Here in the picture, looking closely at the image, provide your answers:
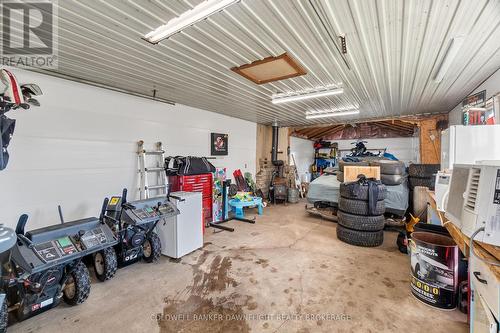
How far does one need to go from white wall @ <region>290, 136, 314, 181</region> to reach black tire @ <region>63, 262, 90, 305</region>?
7502 mm

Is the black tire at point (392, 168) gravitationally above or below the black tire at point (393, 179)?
above

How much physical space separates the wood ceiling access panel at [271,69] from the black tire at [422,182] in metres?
3.88

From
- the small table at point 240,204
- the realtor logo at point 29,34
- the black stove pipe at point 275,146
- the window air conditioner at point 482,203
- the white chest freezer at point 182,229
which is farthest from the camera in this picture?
the black stove pipe at point 275,146

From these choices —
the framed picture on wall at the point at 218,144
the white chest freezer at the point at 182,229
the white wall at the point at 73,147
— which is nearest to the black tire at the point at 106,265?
the white chest freezer at the point at 182,229

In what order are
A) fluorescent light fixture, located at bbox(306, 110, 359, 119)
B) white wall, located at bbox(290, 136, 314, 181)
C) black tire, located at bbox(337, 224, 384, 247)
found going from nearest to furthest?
black tire, located at bbox(337, 224, 384, 247), fluorescent light fixture, located at bbox(306, 110, 359, 119), white wall, located at bbox(290, 136, 314, 181)

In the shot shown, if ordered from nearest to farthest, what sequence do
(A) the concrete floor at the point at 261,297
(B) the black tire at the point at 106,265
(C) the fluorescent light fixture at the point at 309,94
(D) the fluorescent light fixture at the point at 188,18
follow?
(D) the fluorescent light fixture at the point at 188,18 < (A) the concrete floor at the point at 261,297 < (B) the black tire at the point at 106,265 < (C) the fluorescent light fixture at the point at 309,94

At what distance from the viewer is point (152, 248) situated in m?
3.09

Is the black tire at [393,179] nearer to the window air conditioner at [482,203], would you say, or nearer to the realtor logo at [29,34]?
the window air conditioner at [482,203]

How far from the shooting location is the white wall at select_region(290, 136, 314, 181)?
9.13m

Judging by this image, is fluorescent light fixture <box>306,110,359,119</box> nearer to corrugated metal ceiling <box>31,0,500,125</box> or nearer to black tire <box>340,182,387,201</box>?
corrugated metal ceiling <box>31,0,500,125</box>

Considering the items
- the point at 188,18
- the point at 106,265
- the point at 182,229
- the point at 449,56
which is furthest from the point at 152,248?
the point at 449,56

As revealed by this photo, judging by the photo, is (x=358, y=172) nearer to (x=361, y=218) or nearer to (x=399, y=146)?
(x=361, y=218)

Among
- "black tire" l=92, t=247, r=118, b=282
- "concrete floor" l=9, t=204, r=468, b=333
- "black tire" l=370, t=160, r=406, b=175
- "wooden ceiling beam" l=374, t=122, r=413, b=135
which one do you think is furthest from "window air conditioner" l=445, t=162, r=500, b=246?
"wooden ceiling beam" l=374, t=122, r=413, b=135

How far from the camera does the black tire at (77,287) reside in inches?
87.2
